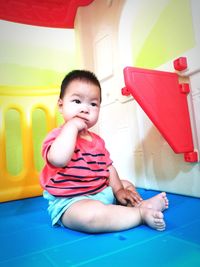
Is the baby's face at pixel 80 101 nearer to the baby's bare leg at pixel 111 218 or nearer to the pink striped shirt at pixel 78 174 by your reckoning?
the pink striped shirt at pixel 78 174

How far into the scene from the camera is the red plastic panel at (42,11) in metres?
0.97

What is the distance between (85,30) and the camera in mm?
1093

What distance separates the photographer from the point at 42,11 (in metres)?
1.02

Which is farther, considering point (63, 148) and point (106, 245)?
point (63, 148)

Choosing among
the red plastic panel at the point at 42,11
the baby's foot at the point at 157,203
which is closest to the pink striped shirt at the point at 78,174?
the baby's foot at the point at 157,203

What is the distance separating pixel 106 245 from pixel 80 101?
1.14 feet

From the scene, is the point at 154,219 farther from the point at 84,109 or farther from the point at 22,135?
the point at 22,135

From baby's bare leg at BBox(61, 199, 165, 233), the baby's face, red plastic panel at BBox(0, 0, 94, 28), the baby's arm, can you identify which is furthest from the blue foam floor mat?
red plastic panel at BBox(0, 0, 94, 28)

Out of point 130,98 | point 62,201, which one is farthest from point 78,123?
point 130,98

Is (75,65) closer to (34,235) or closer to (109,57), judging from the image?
(109,57)

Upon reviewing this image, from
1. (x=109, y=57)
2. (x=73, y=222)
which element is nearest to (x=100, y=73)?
(x=109, y=57)

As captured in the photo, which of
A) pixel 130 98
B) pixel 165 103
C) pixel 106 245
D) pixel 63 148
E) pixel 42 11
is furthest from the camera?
pixel 42 11

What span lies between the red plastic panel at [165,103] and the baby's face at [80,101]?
0.33 feet

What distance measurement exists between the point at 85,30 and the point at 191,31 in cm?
59
